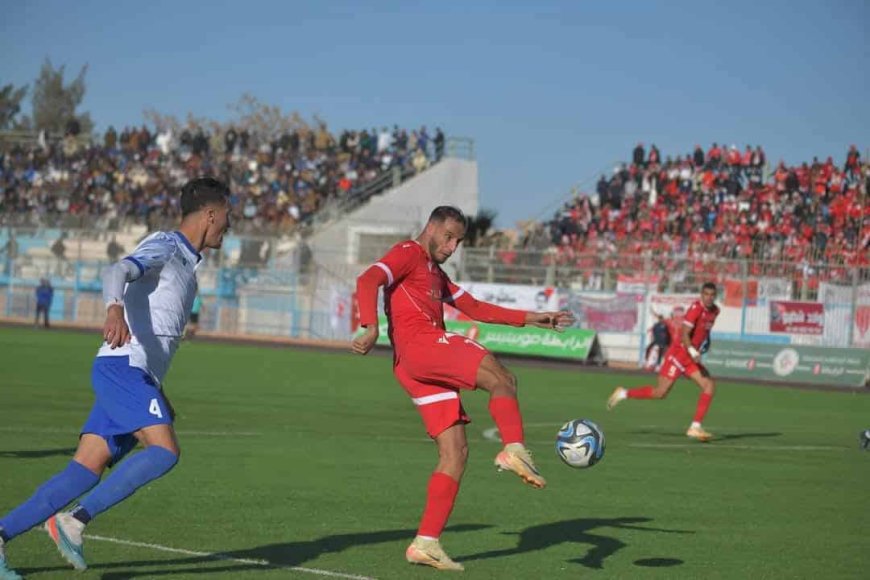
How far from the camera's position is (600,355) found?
1690 inches

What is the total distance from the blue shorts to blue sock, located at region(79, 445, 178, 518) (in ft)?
0.54

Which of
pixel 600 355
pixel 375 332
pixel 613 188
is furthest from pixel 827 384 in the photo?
pixel 375 332

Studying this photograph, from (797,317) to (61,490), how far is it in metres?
33.7

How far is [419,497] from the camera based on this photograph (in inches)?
470

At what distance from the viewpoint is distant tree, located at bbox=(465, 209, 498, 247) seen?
186ft

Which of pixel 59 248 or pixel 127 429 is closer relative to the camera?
pixel 127 429

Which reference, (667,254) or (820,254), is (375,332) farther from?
(667,254)

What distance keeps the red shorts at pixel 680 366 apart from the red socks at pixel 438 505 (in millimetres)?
12459

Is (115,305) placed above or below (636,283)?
below

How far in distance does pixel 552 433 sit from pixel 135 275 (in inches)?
523

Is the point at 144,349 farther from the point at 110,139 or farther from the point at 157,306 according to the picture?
the point at 110,139

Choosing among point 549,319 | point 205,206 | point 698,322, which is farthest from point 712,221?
point 205,206

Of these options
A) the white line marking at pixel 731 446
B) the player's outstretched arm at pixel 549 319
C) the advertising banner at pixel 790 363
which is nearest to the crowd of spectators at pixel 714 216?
the advertising banner at pixel 790 363

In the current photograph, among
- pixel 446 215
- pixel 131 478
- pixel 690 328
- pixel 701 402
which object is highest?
pixel 446 215
